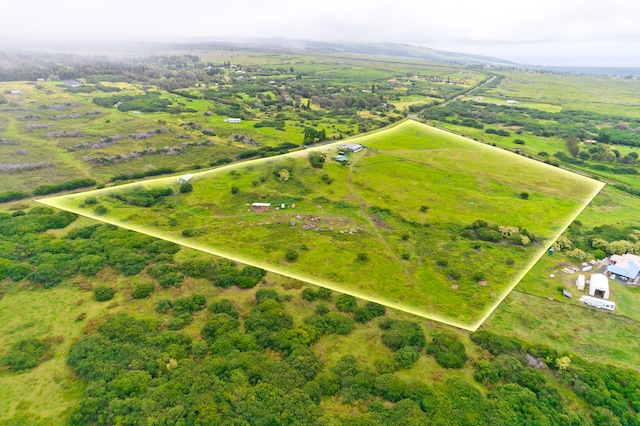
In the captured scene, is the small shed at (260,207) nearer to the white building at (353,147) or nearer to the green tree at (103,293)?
the green tree at (103,293)

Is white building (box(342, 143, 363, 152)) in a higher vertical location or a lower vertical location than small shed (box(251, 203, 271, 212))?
higher

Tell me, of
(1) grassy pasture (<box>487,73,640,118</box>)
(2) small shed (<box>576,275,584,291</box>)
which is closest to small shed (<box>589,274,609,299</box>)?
(2) small shed (<box>576,275,584,291</box>)

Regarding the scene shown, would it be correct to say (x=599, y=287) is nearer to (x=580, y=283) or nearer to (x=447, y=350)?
(x=580, y=283)

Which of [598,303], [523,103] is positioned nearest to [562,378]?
[598,303]

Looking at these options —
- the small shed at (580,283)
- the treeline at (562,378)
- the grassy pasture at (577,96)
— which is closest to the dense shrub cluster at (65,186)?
the treeline at (562,378)

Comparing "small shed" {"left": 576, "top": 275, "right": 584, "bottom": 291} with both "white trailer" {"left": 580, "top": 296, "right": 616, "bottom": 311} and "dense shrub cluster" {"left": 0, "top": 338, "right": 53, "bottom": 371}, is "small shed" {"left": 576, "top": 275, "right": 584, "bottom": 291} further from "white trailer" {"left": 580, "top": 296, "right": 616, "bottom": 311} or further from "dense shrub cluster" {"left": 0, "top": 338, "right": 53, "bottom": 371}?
"dense shrub cluster" {"left": 0, "top": 338, "right": 53, "bottom": 371}
